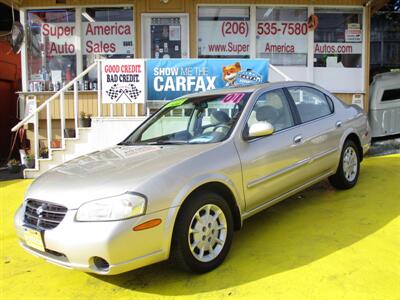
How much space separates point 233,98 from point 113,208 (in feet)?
6.51

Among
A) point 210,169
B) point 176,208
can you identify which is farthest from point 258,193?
point 176,208

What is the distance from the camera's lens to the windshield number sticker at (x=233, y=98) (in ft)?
15.1

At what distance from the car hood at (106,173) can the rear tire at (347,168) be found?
237 centimetres

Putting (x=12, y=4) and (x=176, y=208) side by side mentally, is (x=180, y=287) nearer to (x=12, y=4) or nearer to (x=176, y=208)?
(x=176, y=208)

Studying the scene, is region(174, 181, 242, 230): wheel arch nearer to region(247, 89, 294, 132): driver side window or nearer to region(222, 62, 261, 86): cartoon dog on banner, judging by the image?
region(247, 89, 294, 132): driver side window

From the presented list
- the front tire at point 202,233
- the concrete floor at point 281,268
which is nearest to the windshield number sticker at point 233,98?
the front tire at point 202,233

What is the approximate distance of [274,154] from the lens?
14.4 feet

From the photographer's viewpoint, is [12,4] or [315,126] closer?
[315,126]

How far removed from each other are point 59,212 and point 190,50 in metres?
7.04

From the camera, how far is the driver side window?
14.9 feet

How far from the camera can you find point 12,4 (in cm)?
971

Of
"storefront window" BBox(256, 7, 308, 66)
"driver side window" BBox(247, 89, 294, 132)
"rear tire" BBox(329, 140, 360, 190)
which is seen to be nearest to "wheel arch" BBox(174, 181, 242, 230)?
"driver side window" BBox(247, 89, 294, 132)

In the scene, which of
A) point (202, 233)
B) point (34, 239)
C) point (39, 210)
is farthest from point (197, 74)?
point (34, 239)

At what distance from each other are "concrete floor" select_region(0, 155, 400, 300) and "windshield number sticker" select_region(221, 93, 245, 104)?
54.9 inches
